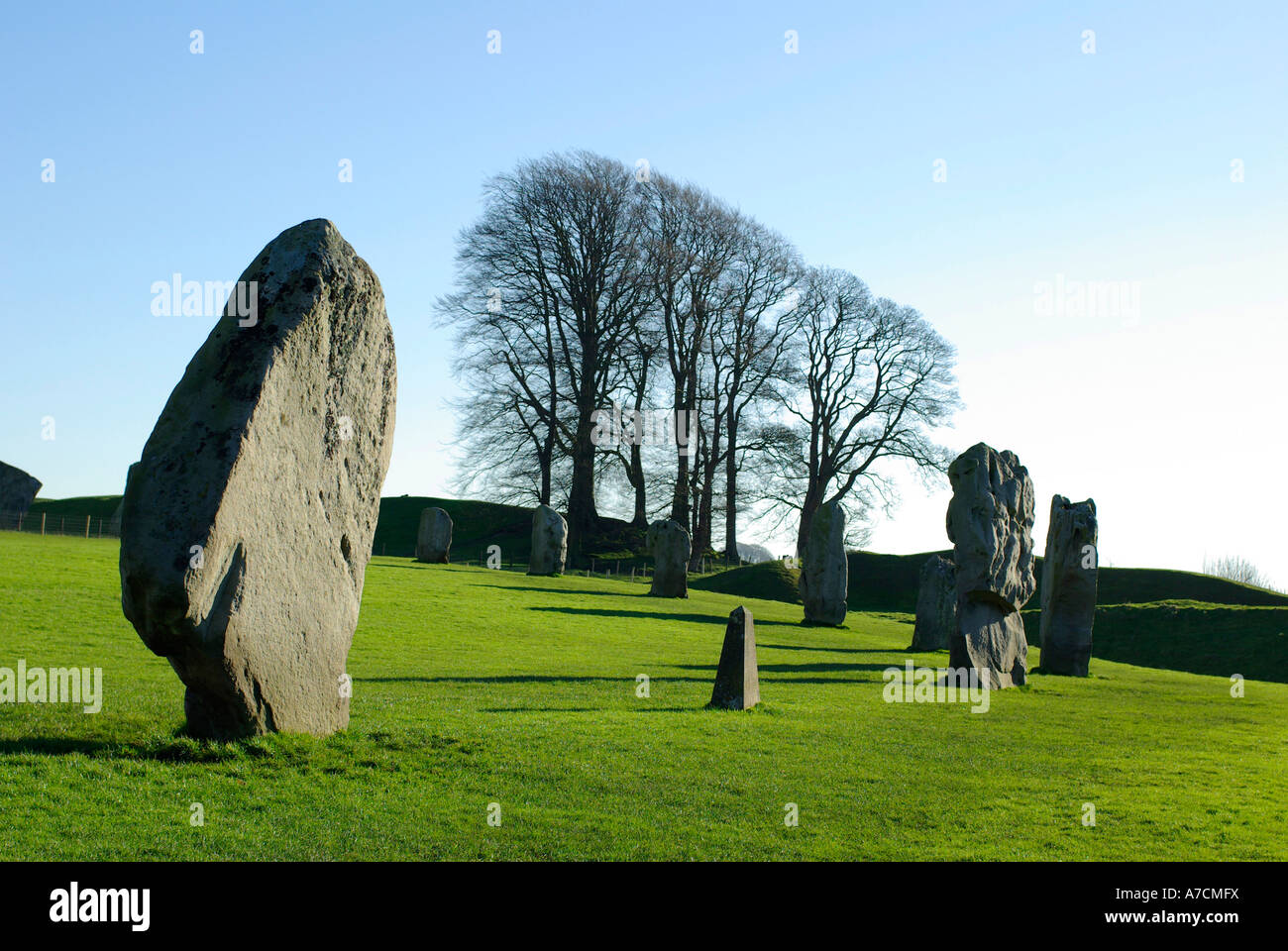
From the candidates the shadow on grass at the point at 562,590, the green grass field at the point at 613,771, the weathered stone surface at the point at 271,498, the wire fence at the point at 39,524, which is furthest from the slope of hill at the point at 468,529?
the weathered stone surface at the point at 271,498

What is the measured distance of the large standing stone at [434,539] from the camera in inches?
1483

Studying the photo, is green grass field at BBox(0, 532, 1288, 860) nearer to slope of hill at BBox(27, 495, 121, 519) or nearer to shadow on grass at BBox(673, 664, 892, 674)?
shadow on grass at BBox(673, 664, 892, 674)

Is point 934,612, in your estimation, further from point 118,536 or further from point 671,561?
point 118,536

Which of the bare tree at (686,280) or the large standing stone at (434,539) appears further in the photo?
the bare tree at (686,280)

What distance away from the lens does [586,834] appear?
7207 millimetres

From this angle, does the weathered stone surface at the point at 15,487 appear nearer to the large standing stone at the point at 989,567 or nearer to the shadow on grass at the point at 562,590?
the shadow on grass at the point at 562,590

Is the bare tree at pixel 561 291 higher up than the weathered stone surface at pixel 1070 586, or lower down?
higher up

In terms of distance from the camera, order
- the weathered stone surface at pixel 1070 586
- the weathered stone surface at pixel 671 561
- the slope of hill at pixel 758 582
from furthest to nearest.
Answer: the slope of hill at pixel 758 582 < the weathered stone surface at pixel 671 561 < the weathered stone surface at pixel 1070 586

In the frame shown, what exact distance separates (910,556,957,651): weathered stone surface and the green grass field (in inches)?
292

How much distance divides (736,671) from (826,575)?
1719cm

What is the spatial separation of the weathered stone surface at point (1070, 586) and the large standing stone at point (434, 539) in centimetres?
2238

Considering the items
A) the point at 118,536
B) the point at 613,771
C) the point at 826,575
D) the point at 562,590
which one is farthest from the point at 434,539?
the point at 613,771

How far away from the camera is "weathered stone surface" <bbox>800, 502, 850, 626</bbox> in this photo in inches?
1161
